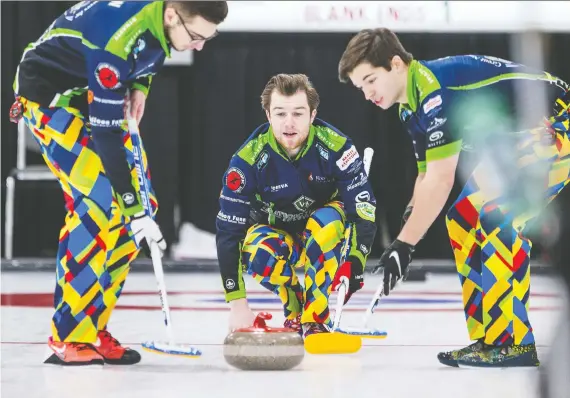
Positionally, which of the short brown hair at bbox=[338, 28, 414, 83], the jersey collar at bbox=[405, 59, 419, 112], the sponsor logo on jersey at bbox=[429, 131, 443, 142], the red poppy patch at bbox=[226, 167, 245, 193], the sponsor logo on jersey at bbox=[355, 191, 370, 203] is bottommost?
the sponsor logo on jersey at bbox=[355, 191, 370, 203]

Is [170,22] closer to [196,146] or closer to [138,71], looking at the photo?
[138,71]

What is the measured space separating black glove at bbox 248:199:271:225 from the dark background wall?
0.48 meters

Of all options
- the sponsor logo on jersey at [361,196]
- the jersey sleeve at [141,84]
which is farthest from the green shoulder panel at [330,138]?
the jersey sleeve at [141,84]

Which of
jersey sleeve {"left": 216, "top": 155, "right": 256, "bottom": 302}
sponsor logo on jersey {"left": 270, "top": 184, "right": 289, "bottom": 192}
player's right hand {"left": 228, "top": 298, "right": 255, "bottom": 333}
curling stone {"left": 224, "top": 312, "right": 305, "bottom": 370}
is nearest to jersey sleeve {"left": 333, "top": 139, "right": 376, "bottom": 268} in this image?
sponsor logo on jersey {"left": 270, "top": 184, "right": 289, "bottom": 192}

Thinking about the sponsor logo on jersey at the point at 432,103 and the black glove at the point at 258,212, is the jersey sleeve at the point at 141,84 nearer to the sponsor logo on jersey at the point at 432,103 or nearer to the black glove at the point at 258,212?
the black glove at the point at 258,212

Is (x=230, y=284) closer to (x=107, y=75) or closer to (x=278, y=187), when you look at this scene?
(x=278, y=187)

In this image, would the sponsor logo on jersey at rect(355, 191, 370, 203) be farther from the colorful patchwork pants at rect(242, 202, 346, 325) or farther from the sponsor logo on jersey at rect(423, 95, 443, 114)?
the sponsor logo on jersey at rect(423, 95, 443, 114)

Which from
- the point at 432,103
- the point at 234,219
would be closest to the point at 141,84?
the point at 234,219

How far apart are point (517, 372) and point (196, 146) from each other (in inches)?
89.3

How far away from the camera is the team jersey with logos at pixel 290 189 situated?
7.59 ft

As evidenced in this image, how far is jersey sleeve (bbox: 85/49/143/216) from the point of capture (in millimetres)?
2018

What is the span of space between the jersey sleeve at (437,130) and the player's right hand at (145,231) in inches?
26.0

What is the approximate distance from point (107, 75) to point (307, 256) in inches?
29.9

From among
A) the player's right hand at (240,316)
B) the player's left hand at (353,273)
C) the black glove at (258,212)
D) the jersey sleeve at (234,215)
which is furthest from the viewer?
the black glove at (258,212)
